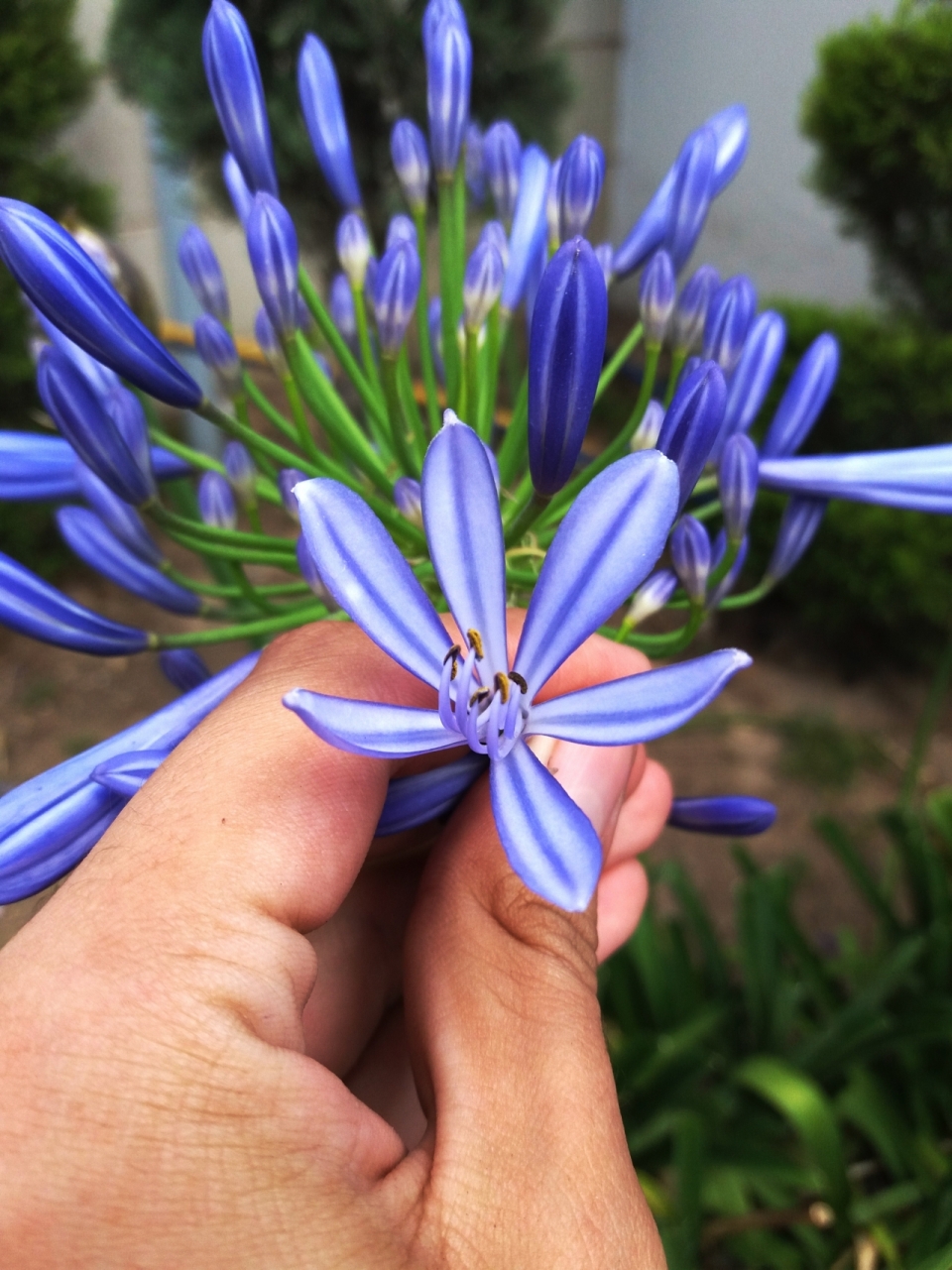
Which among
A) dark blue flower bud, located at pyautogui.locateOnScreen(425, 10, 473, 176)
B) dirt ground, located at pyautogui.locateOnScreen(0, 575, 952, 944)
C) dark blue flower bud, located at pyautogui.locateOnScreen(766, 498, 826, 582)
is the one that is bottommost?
dirt ground, located at pyautogui.locateOnScreen(0, 575, 952, 944)

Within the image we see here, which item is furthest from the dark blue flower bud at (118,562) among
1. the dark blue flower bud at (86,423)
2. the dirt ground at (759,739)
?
the dirt ground at (759,739)

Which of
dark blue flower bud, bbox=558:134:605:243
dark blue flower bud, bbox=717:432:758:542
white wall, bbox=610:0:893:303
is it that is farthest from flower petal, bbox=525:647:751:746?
white wall, bbox=610:0:893:303

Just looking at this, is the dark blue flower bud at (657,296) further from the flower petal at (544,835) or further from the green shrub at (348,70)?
the green shrub at (348,70)

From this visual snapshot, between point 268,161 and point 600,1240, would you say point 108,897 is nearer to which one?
point 600,1240

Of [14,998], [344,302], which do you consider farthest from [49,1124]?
[344,302]

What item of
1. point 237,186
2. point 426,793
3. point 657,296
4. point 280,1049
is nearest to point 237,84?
point 237,186

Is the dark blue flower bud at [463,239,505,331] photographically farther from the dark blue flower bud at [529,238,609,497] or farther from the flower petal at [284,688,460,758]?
the flower petal at [284,688,460,758]
